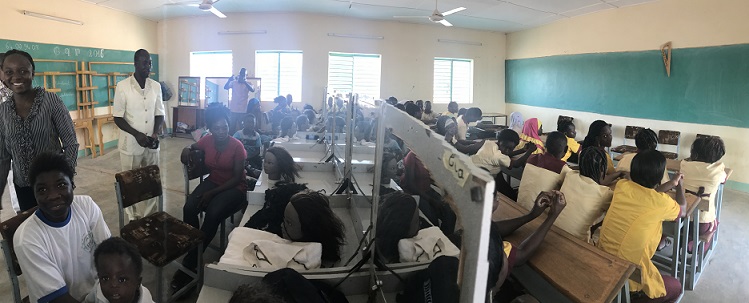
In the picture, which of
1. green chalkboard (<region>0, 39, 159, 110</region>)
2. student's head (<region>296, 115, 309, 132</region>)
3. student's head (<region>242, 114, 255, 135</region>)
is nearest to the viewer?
student's head (<region>242, 114, 255, 135</region>)

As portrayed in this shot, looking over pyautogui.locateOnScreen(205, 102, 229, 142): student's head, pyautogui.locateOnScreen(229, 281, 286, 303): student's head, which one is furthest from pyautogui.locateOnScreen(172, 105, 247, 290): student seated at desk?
pyautogui.locateOnScreen(229, 281, 286, 303): student's head

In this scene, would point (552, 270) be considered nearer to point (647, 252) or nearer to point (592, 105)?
point (647, 252)

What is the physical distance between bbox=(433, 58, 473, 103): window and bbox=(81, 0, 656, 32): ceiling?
0.42 m

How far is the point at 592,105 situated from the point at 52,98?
12.1 ft

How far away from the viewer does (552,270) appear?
3.05 ft

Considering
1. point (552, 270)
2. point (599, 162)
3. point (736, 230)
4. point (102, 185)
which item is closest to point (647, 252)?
point (599, 162)

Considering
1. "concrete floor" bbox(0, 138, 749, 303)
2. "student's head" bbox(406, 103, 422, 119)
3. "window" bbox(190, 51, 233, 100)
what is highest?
"window" bbox(190, 51, 233, 100)

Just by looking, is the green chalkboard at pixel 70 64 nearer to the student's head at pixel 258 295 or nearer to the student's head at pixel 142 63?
the student's head at pixel 142 63

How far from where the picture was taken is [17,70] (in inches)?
53.5

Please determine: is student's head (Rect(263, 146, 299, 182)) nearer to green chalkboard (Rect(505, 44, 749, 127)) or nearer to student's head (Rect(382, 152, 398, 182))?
student's head (Rect(382, 152, 398, 182))

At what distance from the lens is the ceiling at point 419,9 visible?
1.99 m

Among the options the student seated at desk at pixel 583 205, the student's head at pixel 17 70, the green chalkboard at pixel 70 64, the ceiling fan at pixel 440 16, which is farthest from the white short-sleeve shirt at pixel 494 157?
the green chalkboard at pixel 70 64

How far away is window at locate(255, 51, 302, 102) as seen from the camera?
2.01 meters

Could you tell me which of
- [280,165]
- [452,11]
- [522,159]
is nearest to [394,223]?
[280,165]
